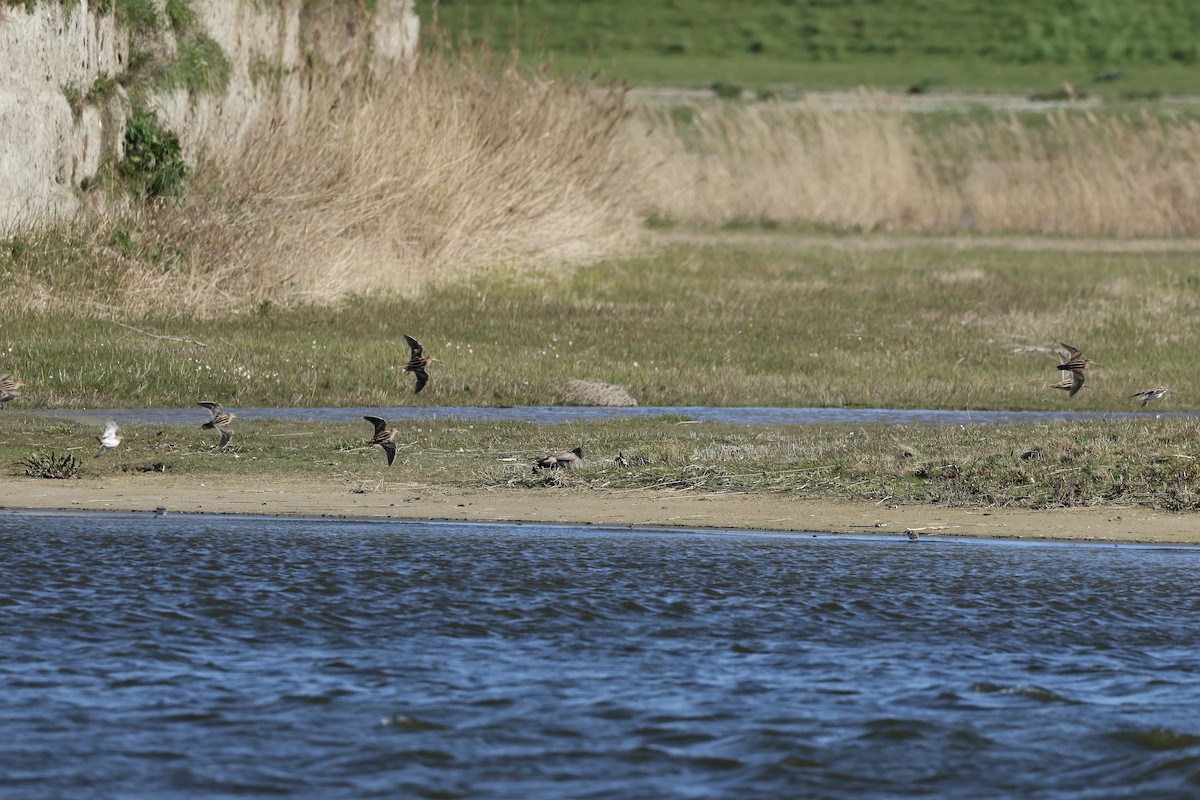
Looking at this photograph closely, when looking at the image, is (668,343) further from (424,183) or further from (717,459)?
(717,459)

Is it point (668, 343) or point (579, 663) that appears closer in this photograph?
point (579, 663)

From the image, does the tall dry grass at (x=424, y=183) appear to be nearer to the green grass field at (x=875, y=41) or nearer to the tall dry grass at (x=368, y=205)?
the tall dry grass at (x=368, y=205)

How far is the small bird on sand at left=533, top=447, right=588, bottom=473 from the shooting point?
12.4 m

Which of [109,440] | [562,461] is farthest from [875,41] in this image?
[109,440]

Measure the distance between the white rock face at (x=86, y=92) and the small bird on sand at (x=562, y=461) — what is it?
27.5ft

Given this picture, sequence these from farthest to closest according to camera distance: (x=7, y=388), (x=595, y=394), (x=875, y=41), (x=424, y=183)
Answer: (x=875, y=41) < (x=424, y=183) < (x=595, y=394) < (x=7, y=388)

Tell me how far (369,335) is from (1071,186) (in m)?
22.3

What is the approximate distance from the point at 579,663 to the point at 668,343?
11.3m

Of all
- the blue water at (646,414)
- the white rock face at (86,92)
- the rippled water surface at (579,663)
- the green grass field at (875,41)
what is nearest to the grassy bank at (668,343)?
the blue water at (646,414)

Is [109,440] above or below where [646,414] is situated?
below

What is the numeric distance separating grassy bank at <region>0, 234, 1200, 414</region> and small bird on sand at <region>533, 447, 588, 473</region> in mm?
3365

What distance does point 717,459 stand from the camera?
12805mm

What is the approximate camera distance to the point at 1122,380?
17766 millimetres

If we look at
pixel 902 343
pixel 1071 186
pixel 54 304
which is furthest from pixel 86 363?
pixel 1071 186
